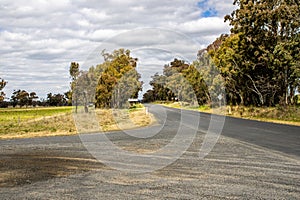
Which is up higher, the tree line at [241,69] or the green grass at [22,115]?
the tree line at [241,69]

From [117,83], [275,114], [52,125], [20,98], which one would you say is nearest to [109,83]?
[117,83]

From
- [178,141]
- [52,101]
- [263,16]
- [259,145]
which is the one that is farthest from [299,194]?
[52,101]

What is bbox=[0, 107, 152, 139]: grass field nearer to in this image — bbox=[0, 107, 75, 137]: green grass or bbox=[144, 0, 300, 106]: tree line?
bbox=[0, 107, 75, 137]: green grass

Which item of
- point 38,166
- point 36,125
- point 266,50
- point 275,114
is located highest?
point 266,50

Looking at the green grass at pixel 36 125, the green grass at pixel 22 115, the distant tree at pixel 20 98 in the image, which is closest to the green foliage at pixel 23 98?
the distant tree at pixel 20 98

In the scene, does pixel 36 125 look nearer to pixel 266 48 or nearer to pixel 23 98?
pixel 266 48

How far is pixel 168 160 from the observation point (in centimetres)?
1113

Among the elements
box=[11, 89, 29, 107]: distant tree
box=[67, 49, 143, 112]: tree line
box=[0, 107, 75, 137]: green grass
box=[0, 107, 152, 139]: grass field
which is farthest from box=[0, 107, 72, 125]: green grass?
box=[11, 89, 29, 107]: distant tree

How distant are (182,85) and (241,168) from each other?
6197 cm

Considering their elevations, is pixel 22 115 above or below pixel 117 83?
below

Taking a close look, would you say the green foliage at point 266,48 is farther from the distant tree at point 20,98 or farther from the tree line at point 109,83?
the distant tree at point 20,98

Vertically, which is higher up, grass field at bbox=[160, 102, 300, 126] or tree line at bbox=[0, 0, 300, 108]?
tree line at bbox=[0, 0, 300, 108]

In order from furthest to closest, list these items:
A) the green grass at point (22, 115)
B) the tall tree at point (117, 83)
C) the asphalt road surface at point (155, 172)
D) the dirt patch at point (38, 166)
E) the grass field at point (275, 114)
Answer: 1. the tall tree at point (117, 83)
2. the green grass at point (22, 115)
3. the grass field at point (275, 114)
4. the dirt patch at point (38, 166)
5. the asphalt road surface at point (155, 172)

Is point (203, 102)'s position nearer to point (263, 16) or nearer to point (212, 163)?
point (263, 16)
